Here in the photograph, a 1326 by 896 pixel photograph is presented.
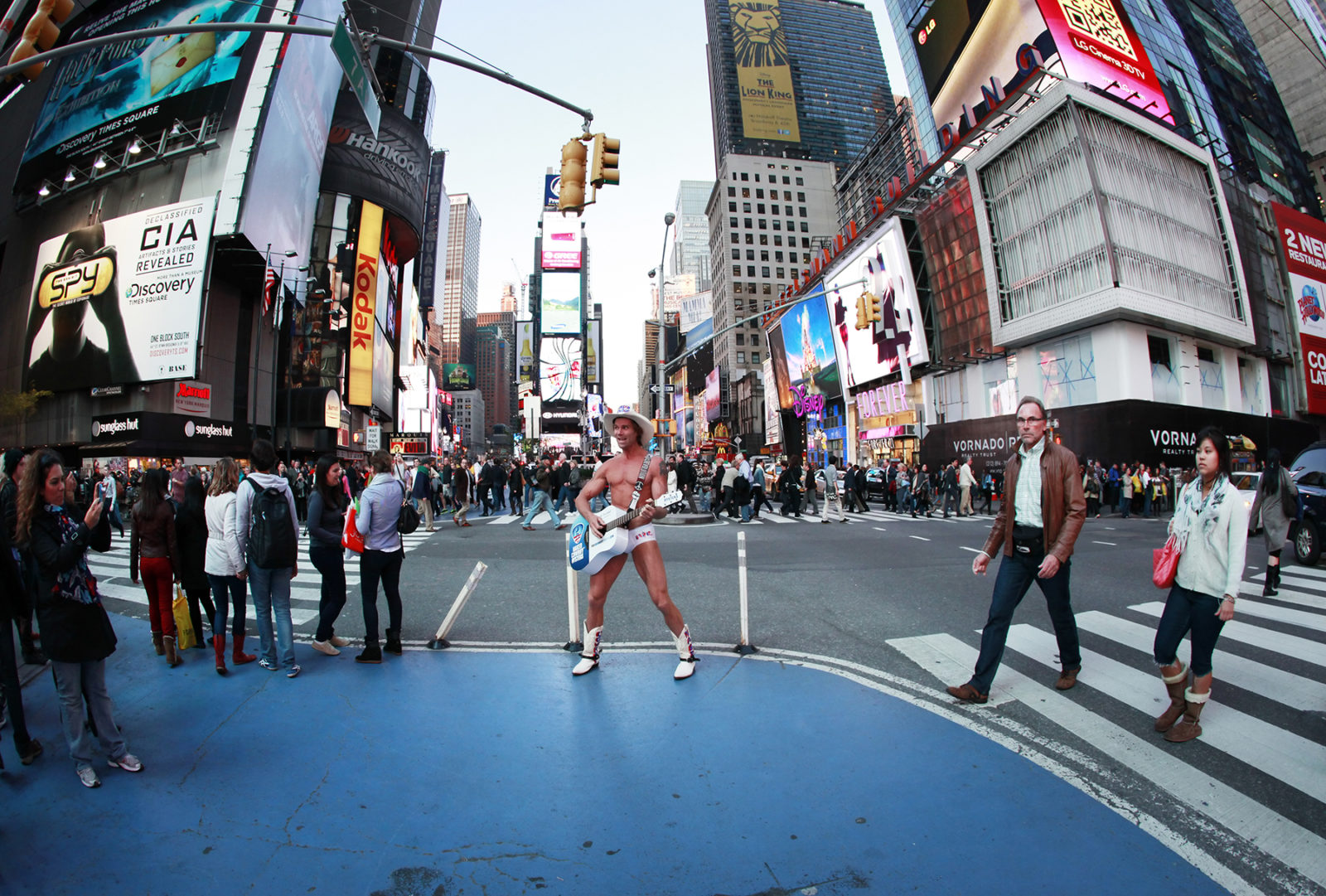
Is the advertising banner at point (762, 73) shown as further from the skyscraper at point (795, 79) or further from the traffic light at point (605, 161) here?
the traffic light at point (605, 161)

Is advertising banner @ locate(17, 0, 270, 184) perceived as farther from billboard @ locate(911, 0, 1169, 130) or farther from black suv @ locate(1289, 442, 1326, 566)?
black suv @ locate(1289, 442, 1326, 566)

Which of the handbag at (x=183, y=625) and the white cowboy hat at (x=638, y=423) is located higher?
the white cowboy hat at (x=638, y=423)

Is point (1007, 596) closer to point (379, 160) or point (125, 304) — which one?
point (125, 304)

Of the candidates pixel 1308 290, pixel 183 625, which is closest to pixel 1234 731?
pixel 183 625

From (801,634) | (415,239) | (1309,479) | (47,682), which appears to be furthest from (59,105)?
(1309,479)

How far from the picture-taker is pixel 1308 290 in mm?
35688

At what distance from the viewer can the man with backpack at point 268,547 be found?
15.9 feet

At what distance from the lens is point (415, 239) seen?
53.5 m

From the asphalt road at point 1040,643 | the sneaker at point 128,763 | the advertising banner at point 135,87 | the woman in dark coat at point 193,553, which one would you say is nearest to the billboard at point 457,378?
the advertising banner at point 135,87

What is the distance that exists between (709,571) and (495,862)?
6.92 m

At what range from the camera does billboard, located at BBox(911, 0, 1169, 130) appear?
30.3 m

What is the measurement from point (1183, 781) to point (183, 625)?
735cm

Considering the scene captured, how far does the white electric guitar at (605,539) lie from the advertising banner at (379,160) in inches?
1809

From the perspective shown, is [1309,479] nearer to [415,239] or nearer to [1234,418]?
[1234,418]
